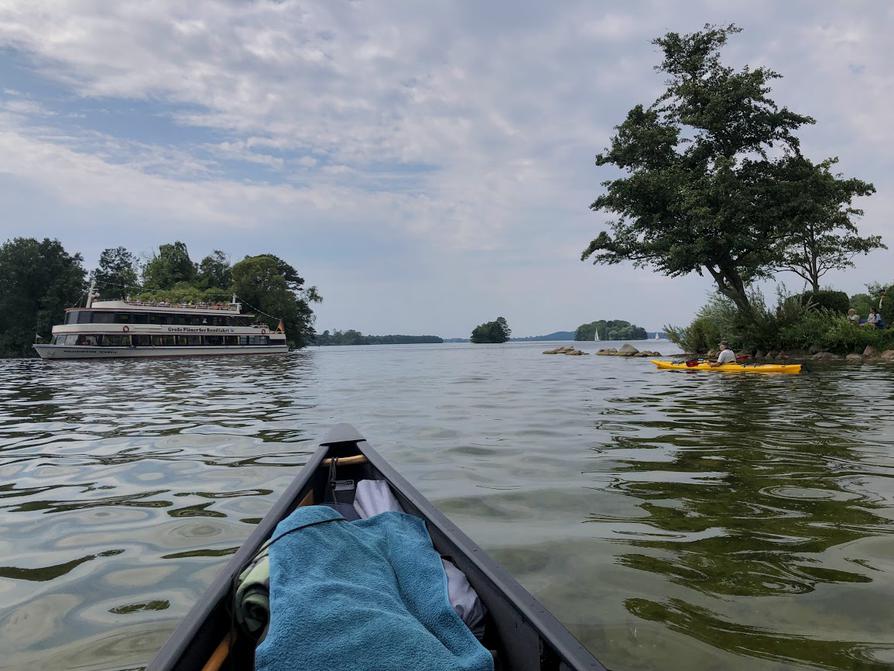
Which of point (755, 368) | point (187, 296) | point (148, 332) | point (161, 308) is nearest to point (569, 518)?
point (755, 368)

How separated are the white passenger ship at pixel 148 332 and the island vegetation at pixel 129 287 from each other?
1630 cm

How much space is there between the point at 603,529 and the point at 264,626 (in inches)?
99.4

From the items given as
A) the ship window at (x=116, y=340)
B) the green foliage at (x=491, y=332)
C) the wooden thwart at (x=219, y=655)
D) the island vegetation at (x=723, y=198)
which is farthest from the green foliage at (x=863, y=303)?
the green foliage at (x=491, y=332)

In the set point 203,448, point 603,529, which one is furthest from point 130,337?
point 603,529

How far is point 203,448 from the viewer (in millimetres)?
6426

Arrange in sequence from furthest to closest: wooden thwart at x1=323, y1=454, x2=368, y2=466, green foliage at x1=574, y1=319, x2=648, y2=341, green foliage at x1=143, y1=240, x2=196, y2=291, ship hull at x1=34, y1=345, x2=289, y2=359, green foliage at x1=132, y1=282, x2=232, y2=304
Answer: green foliage at x1=574, y1=319, x2=648, y2=341
green foliage at x1=143, y1=240, x2=196, y2=291
green foliage at x1=132, y1=282, x2=232, y2=304
ship hull at x1=34, y1=345, x2=289, y2=359
wooden thwart at x1=323, y1=454, x2=368, y2=466

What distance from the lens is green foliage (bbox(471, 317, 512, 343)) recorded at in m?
123

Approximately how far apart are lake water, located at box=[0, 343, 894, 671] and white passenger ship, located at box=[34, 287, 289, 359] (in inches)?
1239

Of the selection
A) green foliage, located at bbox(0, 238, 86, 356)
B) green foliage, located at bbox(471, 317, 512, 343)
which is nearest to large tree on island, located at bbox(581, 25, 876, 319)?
green foliage, located at bbox(0, 238, 86, 356)

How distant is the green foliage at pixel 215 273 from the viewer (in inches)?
2813

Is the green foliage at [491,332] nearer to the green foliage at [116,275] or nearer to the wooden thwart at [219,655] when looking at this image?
the green foliage at [116,275]

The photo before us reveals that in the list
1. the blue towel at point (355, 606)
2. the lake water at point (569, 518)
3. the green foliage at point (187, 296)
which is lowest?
the lake water at point (569, 518)

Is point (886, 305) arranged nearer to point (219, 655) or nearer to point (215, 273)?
point (219, 655)

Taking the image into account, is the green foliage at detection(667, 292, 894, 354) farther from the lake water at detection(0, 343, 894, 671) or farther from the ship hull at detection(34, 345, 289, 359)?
the ship hull at detection(34, 345, 289, 359)
